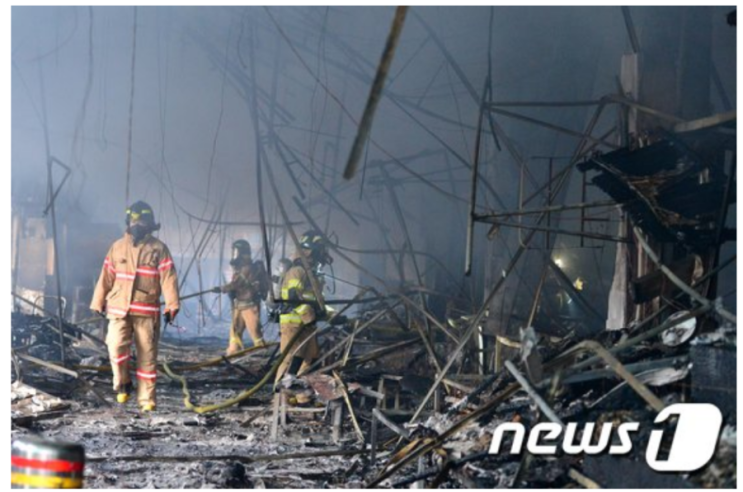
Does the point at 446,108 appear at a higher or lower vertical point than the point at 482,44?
lower

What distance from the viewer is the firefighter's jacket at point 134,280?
25.9 ft

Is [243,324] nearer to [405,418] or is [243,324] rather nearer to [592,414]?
[405,418]

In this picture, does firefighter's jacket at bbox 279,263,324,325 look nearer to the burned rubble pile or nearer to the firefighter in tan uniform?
the burned rubble pile

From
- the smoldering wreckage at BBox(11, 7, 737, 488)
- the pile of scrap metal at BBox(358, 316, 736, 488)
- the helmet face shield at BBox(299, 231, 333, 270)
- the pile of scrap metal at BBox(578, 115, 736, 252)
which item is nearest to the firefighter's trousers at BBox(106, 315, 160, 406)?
the smoldering wreckage at BBox(11, 7, 737, 488)

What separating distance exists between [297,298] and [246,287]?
12.6 feet

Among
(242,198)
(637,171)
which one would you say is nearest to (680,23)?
(637,171)

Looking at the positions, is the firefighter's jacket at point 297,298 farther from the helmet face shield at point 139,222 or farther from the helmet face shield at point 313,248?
the helmet face shield at point 139,222

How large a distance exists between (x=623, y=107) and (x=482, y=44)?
8.78 meters

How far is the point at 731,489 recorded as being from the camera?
4613 millimetres

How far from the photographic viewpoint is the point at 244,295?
13.1m

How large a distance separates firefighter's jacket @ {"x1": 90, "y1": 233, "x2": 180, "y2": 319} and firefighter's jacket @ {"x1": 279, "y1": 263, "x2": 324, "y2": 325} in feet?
5.83

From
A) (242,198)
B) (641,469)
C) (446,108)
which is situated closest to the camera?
(641,469)

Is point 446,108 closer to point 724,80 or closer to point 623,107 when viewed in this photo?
point 724,80

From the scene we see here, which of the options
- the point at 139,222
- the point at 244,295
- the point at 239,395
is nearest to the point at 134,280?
the point at 139,222
